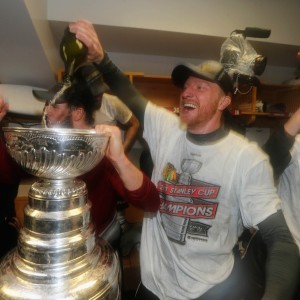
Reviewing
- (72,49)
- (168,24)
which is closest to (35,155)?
(72,49)

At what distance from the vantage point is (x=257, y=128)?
2.66m

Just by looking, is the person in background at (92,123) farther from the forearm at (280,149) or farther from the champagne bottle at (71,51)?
the forearm at (280,149)

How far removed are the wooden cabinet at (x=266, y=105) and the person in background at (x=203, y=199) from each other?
4.21 ft

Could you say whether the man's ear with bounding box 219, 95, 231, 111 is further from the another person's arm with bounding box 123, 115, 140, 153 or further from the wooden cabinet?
the wooden cabinet

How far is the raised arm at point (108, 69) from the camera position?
586 millimetres

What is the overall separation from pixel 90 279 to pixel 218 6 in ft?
7.09

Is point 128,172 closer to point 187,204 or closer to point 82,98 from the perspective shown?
point 187,204

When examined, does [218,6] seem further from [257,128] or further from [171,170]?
[171,170]

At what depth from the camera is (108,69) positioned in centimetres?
92

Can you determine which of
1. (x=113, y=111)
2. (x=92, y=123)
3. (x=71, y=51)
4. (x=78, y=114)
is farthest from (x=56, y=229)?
(x=113, y=111)

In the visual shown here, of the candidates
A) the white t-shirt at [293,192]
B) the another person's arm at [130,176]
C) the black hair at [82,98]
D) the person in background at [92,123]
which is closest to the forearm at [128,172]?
the another person's arm at [130,176]

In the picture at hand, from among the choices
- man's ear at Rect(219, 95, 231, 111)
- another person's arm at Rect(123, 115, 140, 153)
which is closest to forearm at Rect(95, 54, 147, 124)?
man's ear at Rect(219, 95, 231, 111)

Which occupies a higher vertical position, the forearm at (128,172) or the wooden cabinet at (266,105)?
the forearm at (128,172)

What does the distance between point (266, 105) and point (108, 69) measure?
2.03 meters
